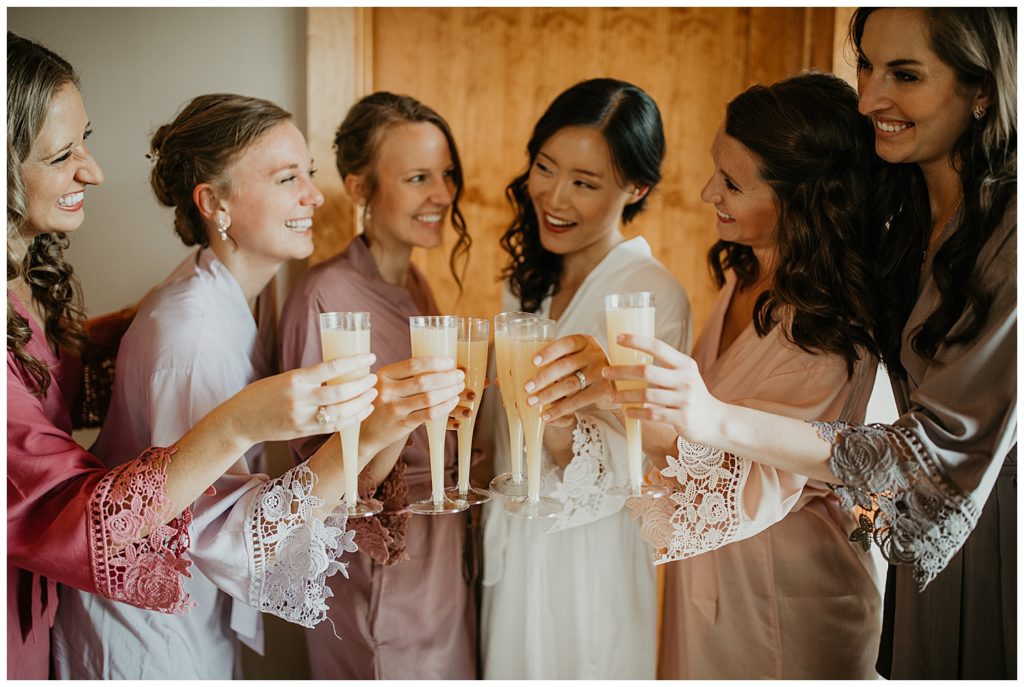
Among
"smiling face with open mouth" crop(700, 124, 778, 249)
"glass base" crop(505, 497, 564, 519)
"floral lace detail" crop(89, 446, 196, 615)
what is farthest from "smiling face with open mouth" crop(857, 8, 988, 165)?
"floral lace detail" crop(89, 446, 196, 615)

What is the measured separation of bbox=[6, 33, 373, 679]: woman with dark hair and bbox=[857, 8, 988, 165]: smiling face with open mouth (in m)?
1.14

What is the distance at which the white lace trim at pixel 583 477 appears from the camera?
2008mm

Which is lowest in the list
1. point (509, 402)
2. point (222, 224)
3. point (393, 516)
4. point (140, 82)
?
point (393, 516)

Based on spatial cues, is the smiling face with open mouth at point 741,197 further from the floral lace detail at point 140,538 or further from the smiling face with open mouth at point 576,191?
the floral lace detail at point 140,538

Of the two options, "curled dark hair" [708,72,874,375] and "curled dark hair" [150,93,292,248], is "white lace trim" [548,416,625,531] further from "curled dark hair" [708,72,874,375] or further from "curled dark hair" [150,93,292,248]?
"curled dark hair" [150,93,292,248]

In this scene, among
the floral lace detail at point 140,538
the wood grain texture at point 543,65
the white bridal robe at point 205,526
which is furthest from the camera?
the wood grain texture at point 543,65

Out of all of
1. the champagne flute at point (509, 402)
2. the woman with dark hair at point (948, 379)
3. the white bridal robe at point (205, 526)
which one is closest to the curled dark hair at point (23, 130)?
the white bridal robe at point (205, 526)

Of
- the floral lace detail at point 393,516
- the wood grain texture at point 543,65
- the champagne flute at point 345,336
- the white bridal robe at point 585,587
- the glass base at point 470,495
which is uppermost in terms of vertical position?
the wood grain texture at point 543,65

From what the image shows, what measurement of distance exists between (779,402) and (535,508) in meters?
0.62

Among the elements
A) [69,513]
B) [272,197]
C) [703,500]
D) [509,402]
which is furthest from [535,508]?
[272,197]

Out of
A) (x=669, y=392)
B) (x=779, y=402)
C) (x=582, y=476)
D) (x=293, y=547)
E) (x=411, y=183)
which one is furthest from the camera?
(x=411, y=183)

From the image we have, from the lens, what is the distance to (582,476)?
203cm

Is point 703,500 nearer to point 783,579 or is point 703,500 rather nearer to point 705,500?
point 705,500

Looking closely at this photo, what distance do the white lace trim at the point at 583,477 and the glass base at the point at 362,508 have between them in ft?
1.47
